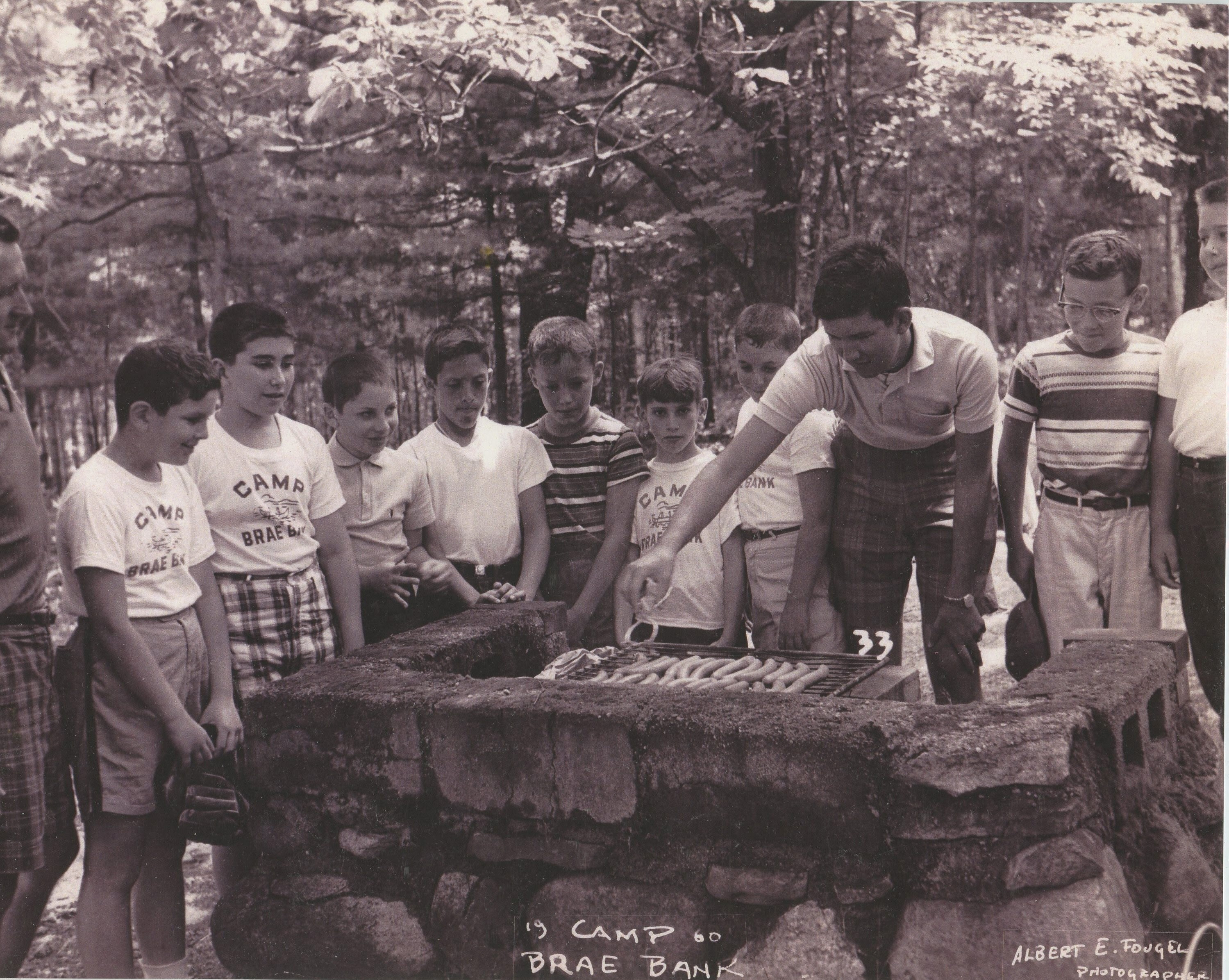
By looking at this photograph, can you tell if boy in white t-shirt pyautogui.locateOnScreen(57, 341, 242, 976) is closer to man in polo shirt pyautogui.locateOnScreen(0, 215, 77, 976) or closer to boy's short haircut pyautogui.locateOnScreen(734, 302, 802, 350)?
man in polo shirt pyautogui.locateOnScreen(0, 215, 77, 976)

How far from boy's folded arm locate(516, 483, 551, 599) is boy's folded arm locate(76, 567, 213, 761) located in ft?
4.20

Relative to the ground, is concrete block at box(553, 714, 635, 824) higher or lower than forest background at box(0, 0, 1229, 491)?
lower

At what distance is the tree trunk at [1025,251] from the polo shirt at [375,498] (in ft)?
11.8

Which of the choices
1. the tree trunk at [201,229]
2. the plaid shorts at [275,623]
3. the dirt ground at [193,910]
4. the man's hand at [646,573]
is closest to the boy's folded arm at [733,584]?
the dirt ground at [193,910]

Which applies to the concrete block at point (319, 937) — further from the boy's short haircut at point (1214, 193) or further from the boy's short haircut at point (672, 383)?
the boy's short haircut at point (1214, 193)

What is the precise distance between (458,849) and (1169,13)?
347 cm

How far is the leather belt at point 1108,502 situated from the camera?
328 cm

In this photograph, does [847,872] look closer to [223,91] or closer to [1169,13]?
[1169,13]

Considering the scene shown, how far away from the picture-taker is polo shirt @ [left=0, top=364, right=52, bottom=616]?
8.73ft

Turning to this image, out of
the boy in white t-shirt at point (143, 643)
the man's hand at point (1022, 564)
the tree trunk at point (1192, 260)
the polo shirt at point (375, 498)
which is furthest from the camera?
the tree trunk at point (1192, 260)

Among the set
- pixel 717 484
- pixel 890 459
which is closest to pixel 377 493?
pixel 717 484

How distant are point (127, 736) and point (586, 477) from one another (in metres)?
1.66

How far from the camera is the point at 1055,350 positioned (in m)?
3.35

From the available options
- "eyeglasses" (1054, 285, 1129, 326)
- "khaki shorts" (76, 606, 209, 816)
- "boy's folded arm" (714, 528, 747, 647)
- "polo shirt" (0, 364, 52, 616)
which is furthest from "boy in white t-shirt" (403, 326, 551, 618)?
"eyeglasses" (1054, 285, 1129, 326)
